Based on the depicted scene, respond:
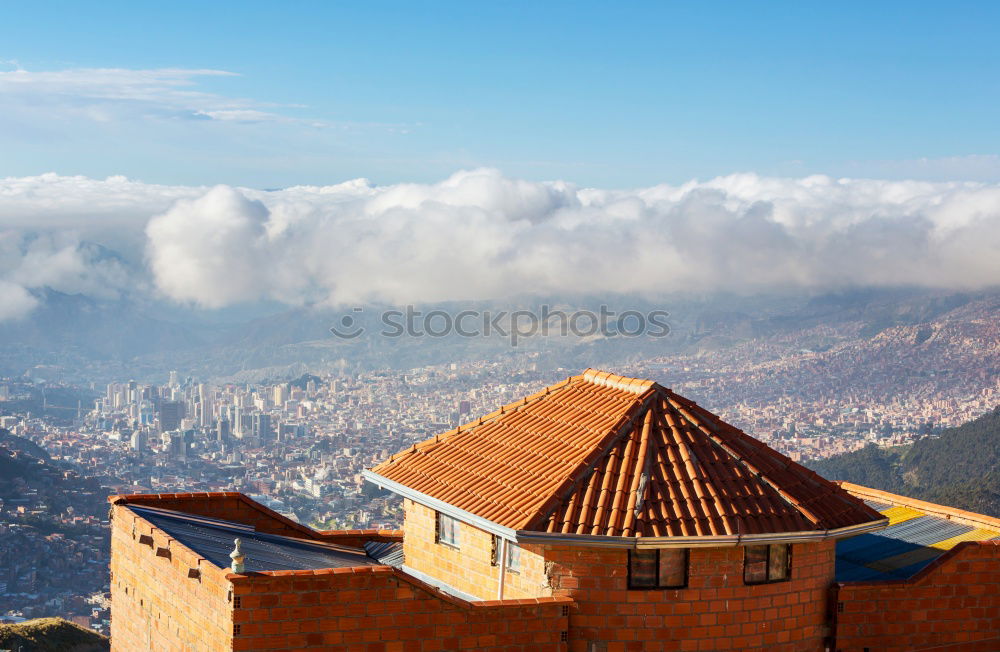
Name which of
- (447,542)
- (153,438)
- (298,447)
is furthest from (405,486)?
(153,438)

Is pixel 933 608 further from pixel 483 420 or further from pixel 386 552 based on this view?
pixel 386 552

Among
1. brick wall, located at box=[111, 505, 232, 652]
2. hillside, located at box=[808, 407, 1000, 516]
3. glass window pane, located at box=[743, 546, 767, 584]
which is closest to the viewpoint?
brick wall, located at box=[111, 505, 232, 652]

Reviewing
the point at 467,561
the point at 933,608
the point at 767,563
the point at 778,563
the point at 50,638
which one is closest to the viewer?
the point at 767,563

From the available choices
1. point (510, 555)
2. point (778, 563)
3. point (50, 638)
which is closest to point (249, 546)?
point (510, 555)

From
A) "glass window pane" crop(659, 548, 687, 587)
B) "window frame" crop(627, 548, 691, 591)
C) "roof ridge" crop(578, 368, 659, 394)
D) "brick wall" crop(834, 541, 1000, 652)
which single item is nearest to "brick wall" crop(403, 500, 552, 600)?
"window frame" crop(627, 548, 691, 591)

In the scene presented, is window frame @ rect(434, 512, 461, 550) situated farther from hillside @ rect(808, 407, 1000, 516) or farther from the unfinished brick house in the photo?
hillside @ rect(808, 407, 1000, 516)

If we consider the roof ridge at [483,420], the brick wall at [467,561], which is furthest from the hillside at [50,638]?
the brick wall at [467,561]
